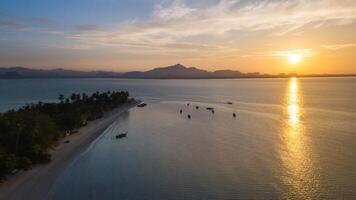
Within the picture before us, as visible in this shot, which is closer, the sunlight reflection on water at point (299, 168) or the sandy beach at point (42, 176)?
the sandy beach at point (42, 176)

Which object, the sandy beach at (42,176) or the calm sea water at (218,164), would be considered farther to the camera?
the calm sea water at (218,164)

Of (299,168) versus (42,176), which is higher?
(42,176)

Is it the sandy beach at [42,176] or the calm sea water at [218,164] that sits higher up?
the sandy beach at [42,176]

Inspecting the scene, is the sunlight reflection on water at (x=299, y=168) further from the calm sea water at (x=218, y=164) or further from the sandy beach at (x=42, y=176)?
the sandy beach at (x=42, y=176)

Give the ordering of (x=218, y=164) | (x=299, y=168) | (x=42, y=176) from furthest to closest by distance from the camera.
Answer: (x=218, y=164), (x=299, y=168), (x=42, y=176)

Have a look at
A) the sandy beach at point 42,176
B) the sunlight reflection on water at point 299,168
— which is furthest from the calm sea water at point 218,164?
the sandy beach at point 42,176

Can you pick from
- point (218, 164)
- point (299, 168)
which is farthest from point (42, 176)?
point (299, 168)

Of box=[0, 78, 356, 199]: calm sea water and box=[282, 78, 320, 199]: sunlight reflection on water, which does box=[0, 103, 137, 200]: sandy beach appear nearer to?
box=[0, 78, 356, 199]: calm sea water

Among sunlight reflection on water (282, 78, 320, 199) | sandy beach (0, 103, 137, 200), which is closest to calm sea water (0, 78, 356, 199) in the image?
sunlight reflection on water (282, 78, 320, 199)

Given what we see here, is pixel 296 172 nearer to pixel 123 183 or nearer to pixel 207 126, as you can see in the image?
pixel 123 183

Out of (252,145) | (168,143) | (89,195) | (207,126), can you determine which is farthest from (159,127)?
(89,195)

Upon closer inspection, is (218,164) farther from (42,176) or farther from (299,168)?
(42,176)
